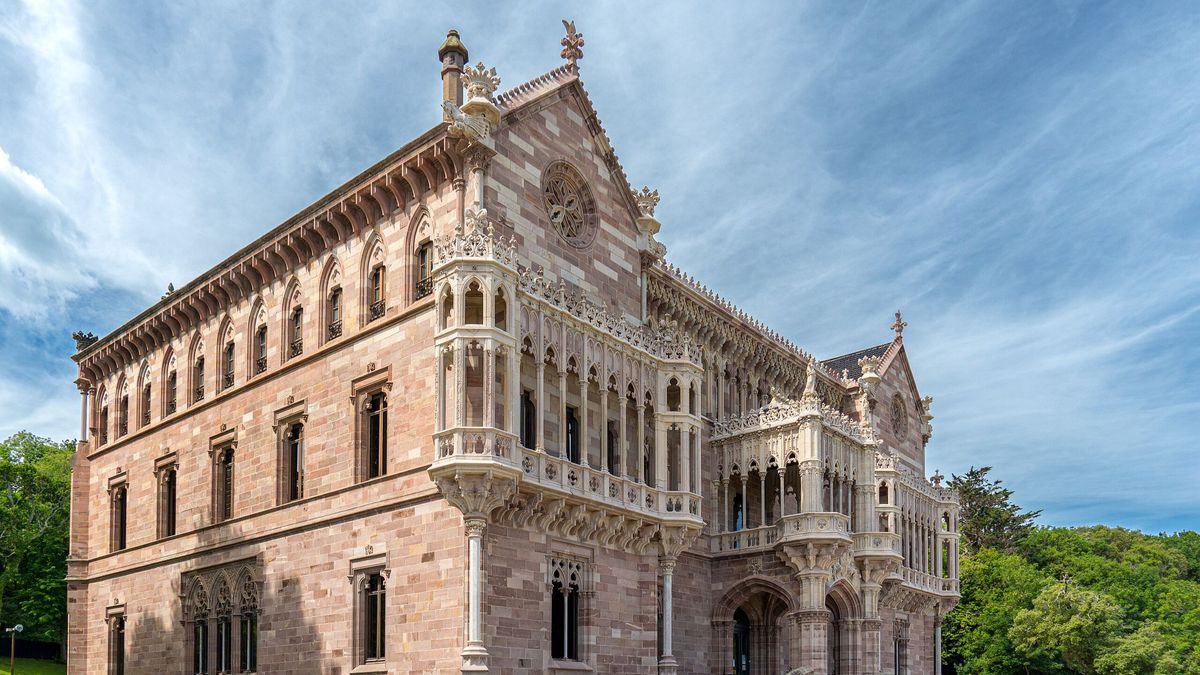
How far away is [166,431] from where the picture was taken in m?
42.3

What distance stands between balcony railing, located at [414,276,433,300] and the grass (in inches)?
1717

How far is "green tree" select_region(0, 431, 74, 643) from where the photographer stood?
2397 inches

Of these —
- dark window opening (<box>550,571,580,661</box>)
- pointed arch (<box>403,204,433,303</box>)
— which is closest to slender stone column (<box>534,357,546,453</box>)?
dark window opening (<box>550,571,580,661</box>)

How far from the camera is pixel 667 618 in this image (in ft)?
112

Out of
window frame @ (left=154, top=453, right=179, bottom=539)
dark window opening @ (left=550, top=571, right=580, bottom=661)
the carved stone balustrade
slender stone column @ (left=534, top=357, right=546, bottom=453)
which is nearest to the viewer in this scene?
slender stone column @ (left=534, top=357, right=546, bottom=453)

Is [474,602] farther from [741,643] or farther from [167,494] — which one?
[167,494]

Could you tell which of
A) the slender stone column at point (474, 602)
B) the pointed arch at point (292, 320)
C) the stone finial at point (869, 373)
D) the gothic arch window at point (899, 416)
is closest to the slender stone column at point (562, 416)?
the slender stone column at point (474, 602)

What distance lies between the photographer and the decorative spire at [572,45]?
119ft

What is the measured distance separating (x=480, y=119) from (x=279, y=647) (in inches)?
628

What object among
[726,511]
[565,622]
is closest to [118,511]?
[565,622]

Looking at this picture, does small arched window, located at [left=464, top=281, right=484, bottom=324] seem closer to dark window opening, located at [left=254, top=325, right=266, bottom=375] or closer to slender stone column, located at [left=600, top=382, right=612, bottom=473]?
slender stone column, located at [left=600, top=382, right=612, bottom=473]

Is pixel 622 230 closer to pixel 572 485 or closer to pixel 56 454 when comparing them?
pixel 572 485

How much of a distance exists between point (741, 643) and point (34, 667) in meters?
43.9

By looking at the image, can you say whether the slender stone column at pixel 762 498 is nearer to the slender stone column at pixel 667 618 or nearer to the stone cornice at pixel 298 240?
the slender stone column at pixel 667 618
